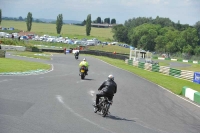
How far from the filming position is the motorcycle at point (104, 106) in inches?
612

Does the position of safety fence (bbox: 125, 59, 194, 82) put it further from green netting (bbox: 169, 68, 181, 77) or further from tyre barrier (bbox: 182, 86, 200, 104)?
tyre barrier (bbox: 182, 86, 200, 104)

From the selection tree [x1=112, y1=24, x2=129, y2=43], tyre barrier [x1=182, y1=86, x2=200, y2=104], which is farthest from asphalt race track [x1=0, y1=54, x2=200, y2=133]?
tree [x1=112, y1=24, x2=129, y2=43]

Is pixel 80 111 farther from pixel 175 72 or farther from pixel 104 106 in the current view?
pixel 175 72

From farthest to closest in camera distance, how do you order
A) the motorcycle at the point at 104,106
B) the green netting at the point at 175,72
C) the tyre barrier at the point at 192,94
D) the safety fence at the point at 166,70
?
the green netting at the point at 175,72, the safety fence at the point at 166,70, the tyre barrier at the point at 192,94, the motorcycle at the point at 104,106

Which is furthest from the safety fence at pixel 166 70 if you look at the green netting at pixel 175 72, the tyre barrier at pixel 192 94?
the tyre barrier at pixel 192 94

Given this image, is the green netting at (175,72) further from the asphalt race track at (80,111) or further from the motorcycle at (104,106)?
the motorcycle at (104,106)

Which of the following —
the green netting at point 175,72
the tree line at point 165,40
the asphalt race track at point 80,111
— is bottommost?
the green netting at point 175,72

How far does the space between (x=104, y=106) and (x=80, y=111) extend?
1.07 meters

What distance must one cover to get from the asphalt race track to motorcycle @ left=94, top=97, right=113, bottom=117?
0.83 ft

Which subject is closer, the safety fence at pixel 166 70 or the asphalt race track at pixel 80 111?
the asphalt race track at pixel 80 111

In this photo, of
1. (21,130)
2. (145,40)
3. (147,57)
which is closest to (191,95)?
(21,130)

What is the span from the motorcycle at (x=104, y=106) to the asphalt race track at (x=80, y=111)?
0.83ft

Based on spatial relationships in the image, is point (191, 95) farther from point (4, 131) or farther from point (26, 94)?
point (4, 131)

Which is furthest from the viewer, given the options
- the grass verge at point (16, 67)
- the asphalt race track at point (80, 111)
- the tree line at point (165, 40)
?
the tree line at point (165, 40)
